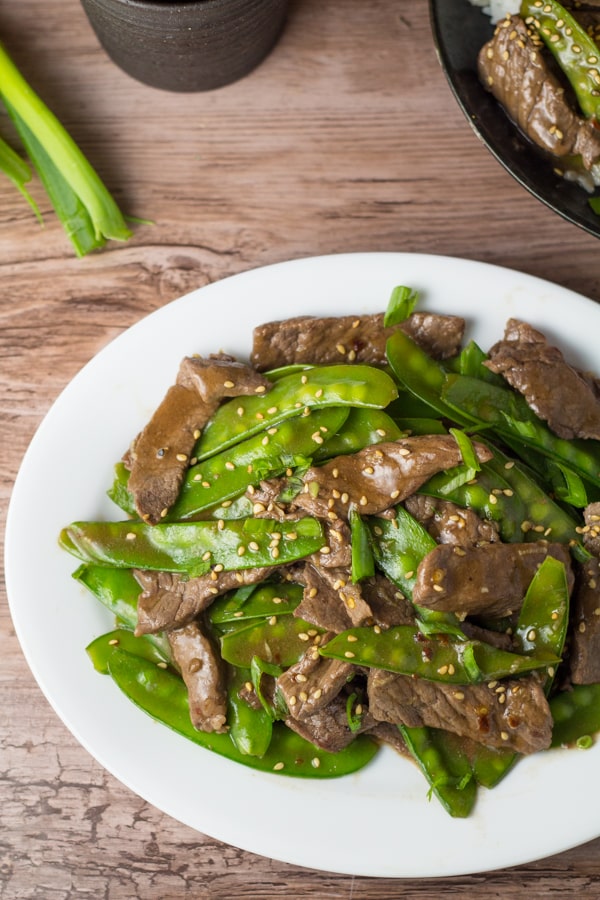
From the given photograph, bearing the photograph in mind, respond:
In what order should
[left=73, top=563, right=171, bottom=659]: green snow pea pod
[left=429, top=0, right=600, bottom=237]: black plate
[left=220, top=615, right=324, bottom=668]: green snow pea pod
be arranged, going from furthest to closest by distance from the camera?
[left=429, top=0, right=600, bottom=237]: black plate → [left=73, top=563, right=171, bottom=659]: green snow pea pod → [left=220, top=615, right=324, bottom=668]: green snow pea pod

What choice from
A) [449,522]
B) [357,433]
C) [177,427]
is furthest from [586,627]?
[177,427]

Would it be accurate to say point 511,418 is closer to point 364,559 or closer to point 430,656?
point 364,559

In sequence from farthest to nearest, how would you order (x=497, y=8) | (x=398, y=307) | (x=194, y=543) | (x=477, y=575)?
(x=497, y=8), (x=398, y=307), (x=194, y=543), (x=477, y=575)

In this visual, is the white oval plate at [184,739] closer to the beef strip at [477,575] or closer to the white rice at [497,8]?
the beef strip at [477,575]

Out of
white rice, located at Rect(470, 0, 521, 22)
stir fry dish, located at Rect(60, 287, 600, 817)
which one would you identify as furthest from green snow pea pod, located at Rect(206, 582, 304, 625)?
white rice, located at Rect(470, 0, 521, 22)

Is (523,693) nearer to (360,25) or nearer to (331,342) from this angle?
(331,342)

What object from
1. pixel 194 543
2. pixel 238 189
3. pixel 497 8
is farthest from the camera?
pixel 238 189

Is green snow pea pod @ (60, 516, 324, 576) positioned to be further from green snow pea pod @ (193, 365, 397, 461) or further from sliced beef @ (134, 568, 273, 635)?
green snow pea pod @ (193, 365, 397, 461)
